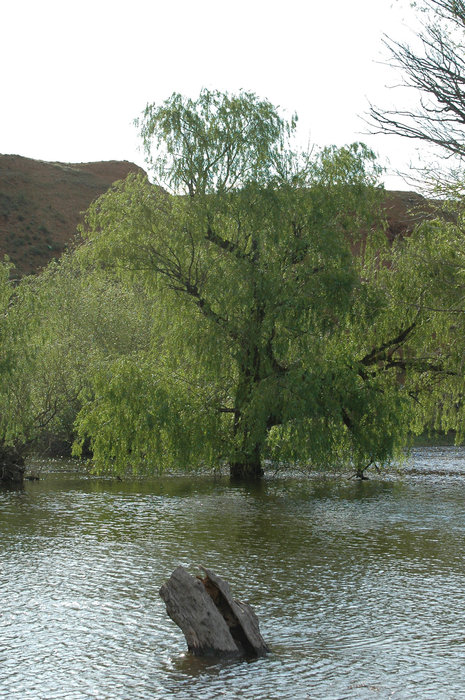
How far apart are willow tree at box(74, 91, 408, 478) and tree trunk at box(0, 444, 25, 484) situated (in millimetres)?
2081

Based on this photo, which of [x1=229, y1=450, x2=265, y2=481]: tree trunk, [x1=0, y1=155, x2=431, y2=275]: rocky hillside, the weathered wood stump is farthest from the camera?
[x1=0, y1=155, x2=431, y2=275]: rocky hillside

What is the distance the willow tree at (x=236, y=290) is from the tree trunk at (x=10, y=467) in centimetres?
208

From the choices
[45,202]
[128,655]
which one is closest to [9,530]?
[128,655]

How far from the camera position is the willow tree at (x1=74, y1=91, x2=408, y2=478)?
2052 centimetres

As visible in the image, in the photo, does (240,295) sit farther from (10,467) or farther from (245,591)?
(245,591)

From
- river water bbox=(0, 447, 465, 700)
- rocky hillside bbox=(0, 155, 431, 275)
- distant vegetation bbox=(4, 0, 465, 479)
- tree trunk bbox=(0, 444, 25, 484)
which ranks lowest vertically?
river water bbox=(0, 447, 465, 700)

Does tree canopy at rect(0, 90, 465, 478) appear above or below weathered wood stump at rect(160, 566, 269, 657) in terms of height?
above

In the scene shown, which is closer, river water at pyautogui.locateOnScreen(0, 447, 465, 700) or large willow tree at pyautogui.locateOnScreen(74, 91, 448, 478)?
river water at pyautogui.locateOnScreen(0, 447, 465, 700)

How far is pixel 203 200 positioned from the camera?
835 inches

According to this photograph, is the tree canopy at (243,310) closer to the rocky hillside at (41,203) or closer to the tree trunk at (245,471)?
the tree trunk at (245,471)

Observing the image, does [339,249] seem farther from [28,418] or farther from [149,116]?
[28,418]

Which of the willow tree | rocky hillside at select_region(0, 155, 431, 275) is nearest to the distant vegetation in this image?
the willow tree

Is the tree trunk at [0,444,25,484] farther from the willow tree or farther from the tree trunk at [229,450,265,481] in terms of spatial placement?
the tree trunk at [229,450,265,481]

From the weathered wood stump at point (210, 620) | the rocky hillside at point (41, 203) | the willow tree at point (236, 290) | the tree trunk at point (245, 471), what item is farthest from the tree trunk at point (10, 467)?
the rocky hillside at point (41, 203)
